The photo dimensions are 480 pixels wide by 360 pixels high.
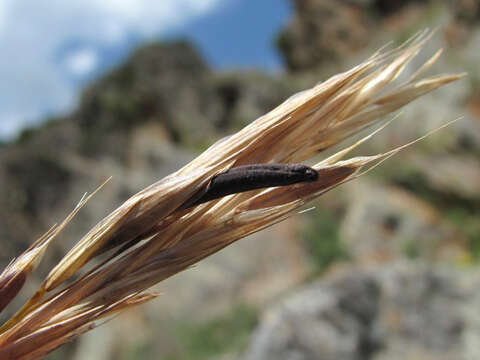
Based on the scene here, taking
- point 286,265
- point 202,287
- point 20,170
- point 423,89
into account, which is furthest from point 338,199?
point 423,89

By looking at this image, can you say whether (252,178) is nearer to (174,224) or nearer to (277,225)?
(174,224)

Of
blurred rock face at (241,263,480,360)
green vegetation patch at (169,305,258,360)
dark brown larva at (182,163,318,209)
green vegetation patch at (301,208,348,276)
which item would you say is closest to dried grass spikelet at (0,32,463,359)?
dark brown larva at (182,163,318,209)

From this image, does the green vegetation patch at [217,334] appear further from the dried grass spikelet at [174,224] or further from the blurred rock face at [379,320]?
the dried grass spikelet at [174,224]

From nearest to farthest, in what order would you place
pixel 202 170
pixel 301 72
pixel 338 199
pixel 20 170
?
pixel 202 170 → pixel 338 199 → pixel 20 170 → pixel 301 72

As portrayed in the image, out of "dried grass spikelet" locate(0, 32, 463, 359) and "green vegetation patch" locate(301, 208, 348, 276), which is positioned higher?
"dried grass spikelet" locate(0, 32, 463, 359)

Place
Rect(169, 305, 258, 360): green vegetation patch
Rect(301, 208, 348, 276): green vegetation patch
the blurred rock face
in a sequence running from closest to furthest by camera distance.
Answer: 1. the blurred rock face
2. Rect(169, 305, 258, 360): green vegetation patch
3. Rect(301, 208, 348, 276): green vegetation patch

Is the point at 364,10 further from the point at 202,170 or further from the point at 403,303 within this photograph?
the point at 202,170

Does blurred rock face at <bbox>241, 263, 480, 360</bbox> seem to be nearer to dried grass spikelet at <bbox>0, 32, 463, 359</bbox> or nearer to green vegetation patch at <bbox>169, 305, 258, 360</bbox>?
green vegetation patch at <bbox>169, 305, 258, 360</bbox>
